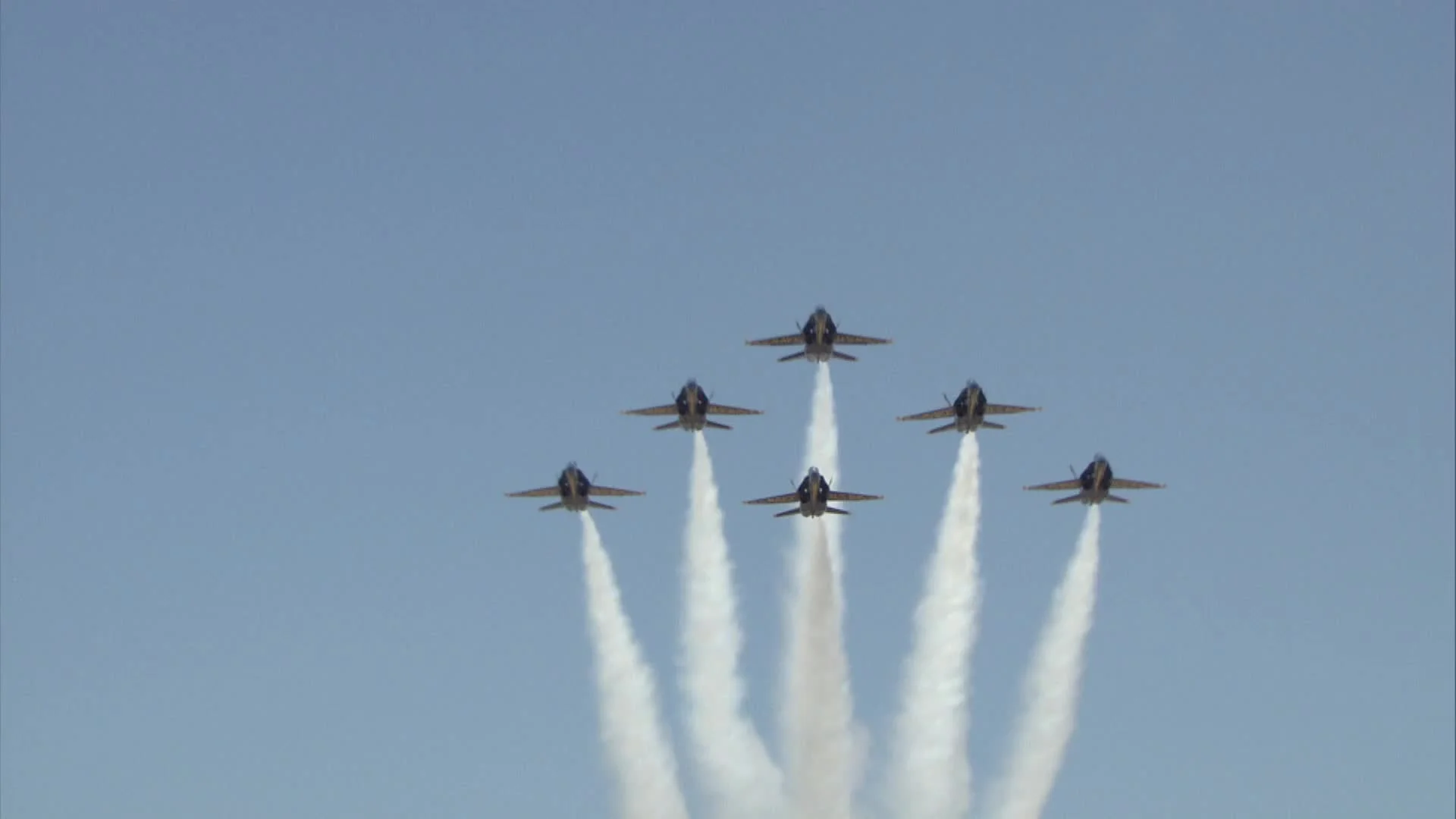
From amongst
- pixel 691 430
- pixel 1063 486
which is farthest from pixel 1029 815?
pixel 691 430

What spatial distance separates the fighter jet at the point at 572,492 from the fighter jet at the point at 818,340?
59.3ft

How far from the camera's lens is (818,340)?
18525cm

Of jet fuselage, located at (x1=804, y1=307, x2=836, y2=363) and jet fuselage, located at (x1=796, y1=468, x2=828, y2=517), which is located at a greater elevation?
jet fuselage, located at (x1=804, y1=307, x2=836, y2=363)

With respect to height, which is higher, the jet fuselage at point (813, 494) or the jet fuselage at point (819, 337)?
the jet fuselage at point (819, 337)

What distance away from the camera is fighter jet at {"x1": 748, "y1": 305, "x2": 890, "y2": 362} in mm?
185500

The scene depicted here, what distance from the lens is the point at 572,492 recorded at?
620ft

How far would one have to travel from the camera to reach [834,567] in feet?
639

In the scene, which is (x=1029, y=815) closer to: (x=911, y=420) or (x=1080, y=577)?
(x=1080, y=577)

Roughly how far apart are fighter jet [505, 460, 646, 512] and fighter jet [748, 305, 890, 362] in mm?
18067

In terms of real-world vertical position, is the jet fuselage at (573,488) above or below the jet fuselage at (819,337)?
below

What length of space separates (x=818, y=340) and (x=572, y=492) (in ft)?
79.6

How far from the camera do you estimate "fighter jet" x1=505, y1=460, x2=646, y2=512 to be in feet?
620

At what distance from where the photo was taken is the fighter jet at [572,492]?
189125mm

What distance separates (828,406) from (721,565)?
16.8 metres
